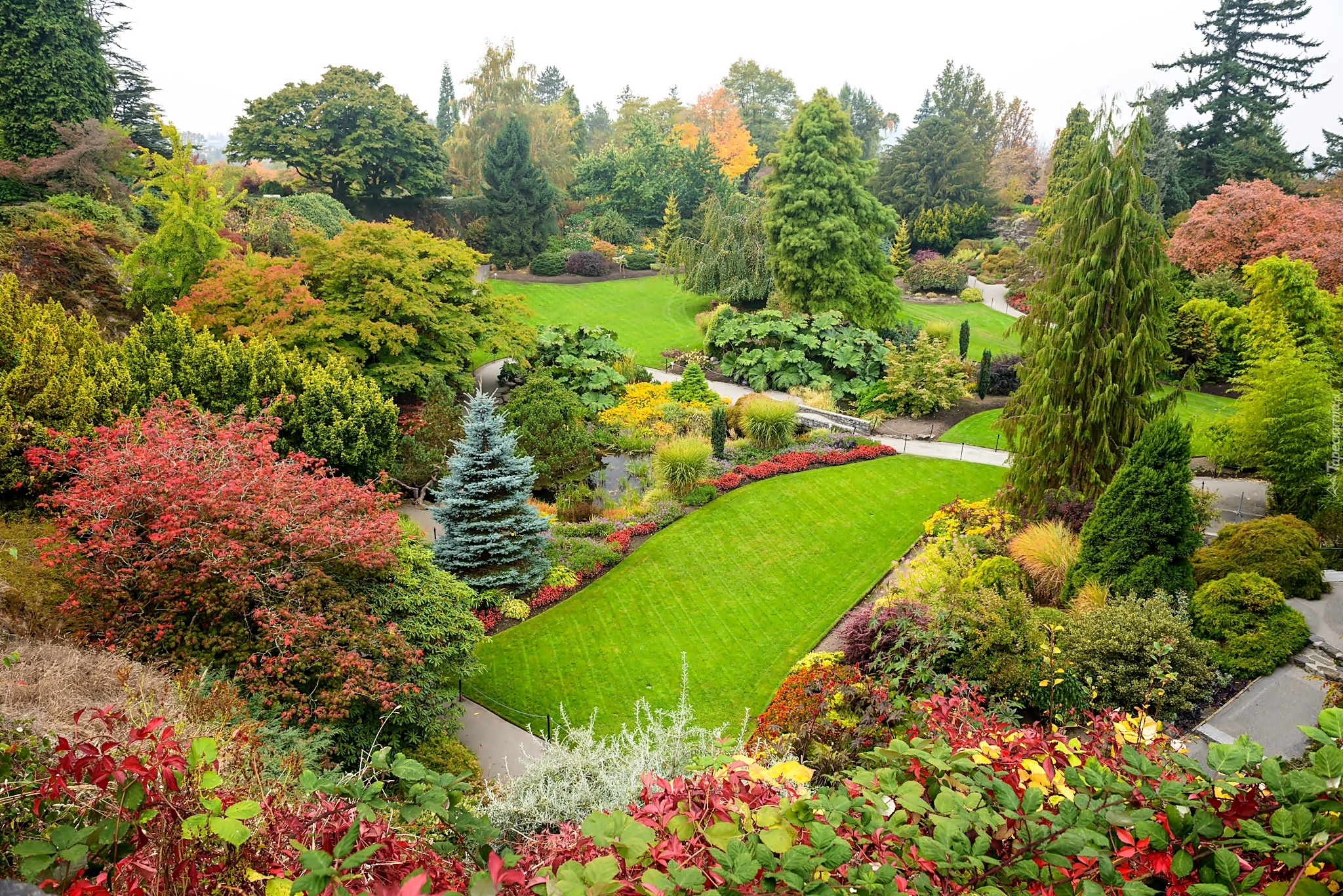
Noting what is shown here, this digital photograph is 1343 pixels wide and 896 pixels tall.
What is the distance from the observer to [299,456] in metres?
10.1

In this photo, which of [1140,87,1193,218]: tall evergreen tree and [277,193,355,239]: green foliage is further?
[1140,87,1193,218]: tall evergreen tree

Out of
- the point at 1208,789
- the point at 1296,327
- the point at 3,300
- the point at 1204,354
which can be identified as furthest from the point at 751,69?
the point at 1208,789

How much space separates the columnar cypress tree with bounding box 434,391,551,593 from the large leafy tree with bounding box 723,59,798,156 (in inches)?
1835

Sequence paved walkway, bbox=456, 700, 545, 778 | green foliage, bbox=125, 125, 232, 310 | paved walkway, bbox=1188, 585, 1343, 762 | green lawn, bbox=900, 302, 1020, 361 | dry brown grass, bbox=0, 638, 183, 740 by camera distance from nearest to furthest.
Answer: dry brown grass, bbox=0, 638, 183, 740 < paved walkway, bbox=1188, 585, 1343, 762 < paved walkway, bbox=456, 700, 545, 778 < green foliage, bbox=125, 125, 232, 310 < green lawn, bbox=900, 302, 1020, 361

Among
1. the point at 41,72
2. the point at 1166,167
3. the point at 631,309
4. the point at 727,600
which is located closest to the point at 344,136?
the point at 41,72

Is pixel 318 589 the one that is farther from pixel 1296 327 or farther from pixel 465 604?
pixel 1296 327

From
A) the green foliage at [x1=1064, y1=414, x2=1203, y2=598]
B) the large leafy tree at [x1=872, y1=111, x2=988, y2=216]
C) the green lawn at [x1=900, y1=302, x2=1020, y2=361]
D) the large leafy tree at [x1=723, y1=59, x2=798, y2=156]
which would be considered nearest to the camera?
the green foliage at [x1=1064, y1=414, x2=1203, y2=598]

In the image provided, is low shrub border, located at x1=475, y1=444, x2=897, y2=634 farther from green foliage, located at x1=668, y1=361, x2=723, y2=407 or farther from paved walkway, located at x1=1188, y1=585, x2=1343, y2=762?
paved walkway, located at x1=1188, y1=585, x2=1343, y2=762

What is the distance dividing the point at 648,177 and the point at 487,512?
106ft

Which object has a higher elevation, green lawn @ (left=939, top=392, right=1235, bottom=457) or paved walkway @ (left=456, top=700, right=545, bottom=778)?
green lawn @ (left=939, top=392, right=1235, bottom=457)

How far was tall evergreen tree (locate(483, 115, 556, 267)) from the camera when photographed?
33938 millimetres

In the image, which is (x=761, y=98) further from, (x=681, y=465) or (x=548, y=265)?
(x=681, y=465)

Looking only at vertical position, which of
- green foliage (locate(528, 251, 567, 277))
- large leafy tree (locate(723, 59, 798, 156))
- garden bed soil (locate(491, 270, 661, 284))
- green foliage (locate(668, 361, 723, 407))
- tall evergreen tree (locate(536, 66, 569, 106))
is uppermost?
tall evergreen tree (locate(536, 66, 569, 106))

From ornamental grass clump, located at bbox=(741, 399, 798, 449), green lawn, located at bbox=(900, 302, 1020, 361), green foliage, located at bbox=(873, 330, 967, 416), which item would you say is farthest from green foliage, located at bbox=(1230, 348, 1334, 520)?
green lawn, located at bbox=(900, 302, 1020, 361)
